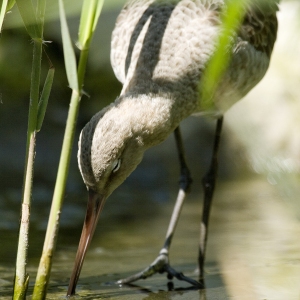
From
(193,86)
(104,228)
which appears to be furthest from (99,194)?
(104,228)

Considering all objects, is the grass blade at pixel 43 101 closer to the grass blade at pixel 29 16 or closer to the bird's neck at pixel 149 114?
the grass blade at pixel 29 16

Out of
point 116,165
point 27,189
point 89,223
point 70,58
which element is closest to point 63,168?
point 27,189

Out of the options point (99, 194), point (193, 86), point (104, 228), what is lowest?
point (99, 194)

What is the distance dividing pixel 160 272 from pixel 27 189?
1.34 meters

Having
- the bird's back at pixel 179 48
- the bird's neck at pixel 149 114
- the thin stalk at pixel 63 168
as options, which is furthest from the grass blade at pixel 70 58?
the bird's back at pixel 179 48

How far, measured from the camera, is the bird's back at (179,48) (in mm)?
3332

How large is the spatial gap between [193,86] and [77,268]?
47.1 inches

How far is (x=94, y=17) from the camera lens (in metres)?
2.03

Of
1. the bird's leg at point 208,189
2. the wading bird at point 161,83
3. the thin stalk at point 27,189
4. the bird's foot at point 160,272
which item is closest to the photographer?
the thin stalk at point 27,189

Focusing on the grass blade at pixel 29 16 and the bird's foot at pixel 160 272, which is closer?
the grass blade at pixel 29 16

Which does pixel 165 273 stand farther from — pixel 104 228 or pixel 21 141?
pixel 21 141

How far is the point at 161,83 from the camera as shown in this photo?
10.8 ft

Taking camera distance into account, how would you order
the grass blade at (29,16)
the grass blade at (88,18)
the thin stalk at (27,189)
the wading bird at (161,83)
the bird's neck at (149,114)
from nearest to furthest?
the grass blade at (88,18), the grass blade at (29,16), the thin stalk at (27,189), the wading bird at (161,83), the bird's neck at (149,114)


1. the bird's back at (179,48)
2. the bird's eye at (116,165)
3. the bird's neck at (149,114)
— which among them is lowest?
the bird's eye at (116,165)
